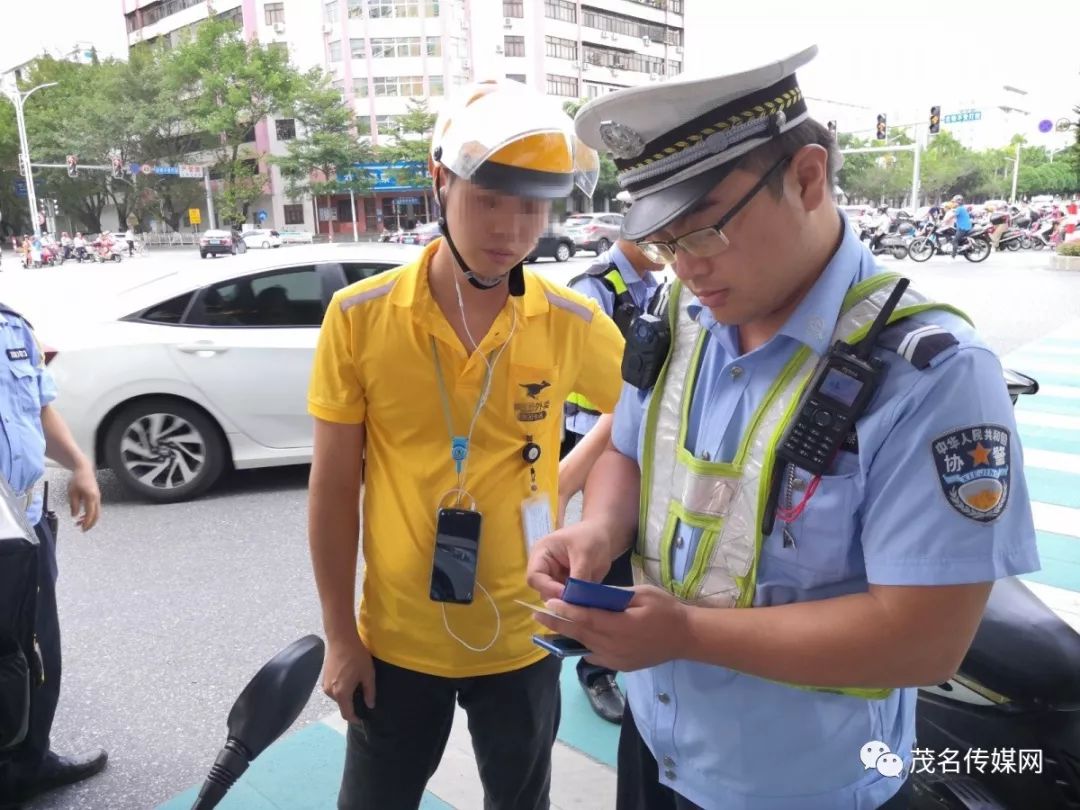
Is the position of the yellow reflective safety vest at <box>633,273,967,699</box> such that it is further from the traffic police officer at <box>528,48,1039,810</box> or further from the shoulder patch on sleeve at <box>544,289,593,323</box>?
the shoulder patch on sleeve at <box>544,289,593,323</box>

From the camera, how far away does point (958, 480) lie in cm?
97

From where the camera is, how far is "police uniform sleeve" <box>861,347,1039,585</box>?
971 mm

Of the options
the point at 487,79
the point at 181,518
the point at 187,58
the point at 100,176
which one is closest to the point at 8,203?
the point at 100,176

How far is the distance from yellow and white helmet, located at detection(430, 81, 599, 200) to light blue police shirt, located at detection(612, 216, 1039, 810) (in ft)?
1.30

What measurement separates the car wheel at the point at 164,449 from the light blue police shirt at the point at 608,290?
2.85 m

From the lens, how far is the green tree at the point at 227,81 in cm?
4106

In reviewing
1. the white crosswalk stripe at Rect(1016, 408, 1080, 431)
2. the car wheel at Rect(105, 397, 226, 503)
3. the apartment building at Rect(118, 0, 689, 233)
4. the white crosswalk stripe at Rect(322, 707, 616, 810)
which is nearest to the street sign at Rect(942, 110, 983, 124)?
the apartment building at Rect(118, 0, 689, 233)

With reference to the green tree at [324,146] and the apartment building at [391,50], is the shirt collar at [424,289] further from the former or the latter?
the apartment building at [391,50]

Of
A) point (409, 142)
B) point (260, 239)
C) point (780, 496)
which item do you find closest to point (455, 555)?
point (780, 496)

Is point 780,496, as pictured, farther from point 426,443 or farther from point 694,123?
point 426,443

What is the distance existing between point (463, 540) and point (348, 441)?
11.6 inches

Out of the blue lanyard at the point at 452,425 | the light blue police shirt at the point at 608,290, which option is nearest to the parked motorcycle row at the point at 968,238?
the light blue police shirt at the point at 608,290

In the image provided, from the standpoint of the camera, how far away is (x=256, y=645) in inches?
135

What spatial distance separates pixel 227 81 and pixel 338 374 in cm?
4587
